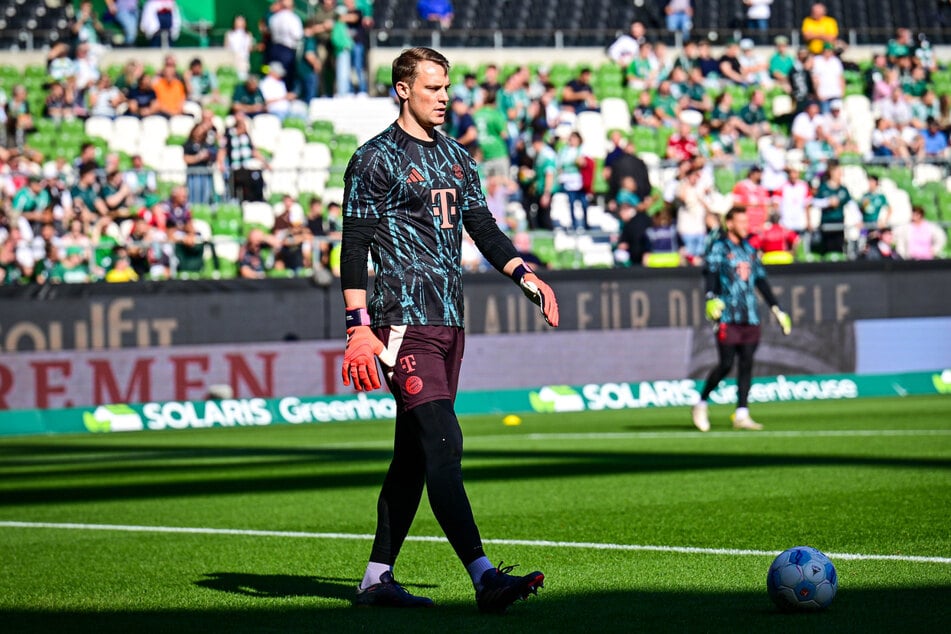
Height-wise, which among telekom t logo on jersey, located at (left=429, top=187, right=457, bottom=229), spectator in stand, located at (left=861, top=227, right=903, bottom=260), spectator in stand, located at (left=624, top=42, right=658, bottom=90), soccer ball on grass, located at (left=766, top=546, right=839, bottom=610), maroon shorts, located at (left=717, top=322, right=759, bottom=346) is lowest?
soccer ball on grass, located at (left=766, top=546, right=839, bottom=610)

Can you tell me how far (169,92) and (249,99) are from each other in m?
1.41

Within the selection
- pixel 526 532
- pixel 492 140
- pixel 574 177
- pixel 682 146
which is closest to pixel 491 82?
pixel 492 140

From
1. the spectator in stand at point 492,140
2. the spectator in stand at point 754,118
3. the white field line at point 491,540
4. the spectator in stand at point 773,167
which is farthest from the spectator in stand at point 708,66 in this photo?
the white field line at point 491,540

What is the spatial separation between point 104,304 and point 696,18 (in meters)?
19.7

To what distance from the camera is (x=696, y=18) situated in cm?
3675

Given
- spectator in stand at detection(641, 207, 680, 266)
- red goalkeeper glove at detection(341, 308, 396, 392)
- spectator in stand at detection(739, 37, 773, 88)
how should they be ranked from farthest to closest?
1. spectator in stand at detection(739, 37, 773, 88)
2. spectator in stand at detection(641, 207, 680, 266)
3. red goalkeeper glove at detection(341, 308, 396, 392)

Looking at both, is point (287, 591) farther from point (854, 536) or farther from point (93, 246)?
point (93, 246)

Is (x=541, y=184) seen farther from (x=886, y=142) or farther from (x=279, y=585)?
(x=279, y=585)

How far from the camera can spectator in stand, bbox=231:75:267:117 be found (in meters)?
27.2

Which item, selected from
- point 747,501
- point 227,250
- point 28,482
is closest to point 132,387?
point 227,250

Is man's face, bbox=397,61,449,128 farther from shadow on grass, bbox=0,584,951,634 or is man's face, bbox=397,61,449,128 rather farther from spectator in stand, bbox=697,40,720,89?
spectator in stand, bbox=697,40,720,89

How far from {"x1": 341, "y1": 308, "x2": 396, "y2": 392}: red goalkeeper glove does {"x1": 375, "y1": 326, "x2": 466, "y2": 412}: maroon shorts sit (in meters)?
0.05

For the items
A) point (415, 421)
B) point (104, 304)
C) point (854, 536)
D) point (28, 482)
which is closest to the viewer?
point (415, 421)

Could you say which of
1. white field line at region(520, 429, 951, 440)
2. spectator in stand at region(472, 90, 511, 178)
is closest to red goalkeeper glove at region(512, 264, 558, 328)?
white field line at region(520, 429, 951, 440)
